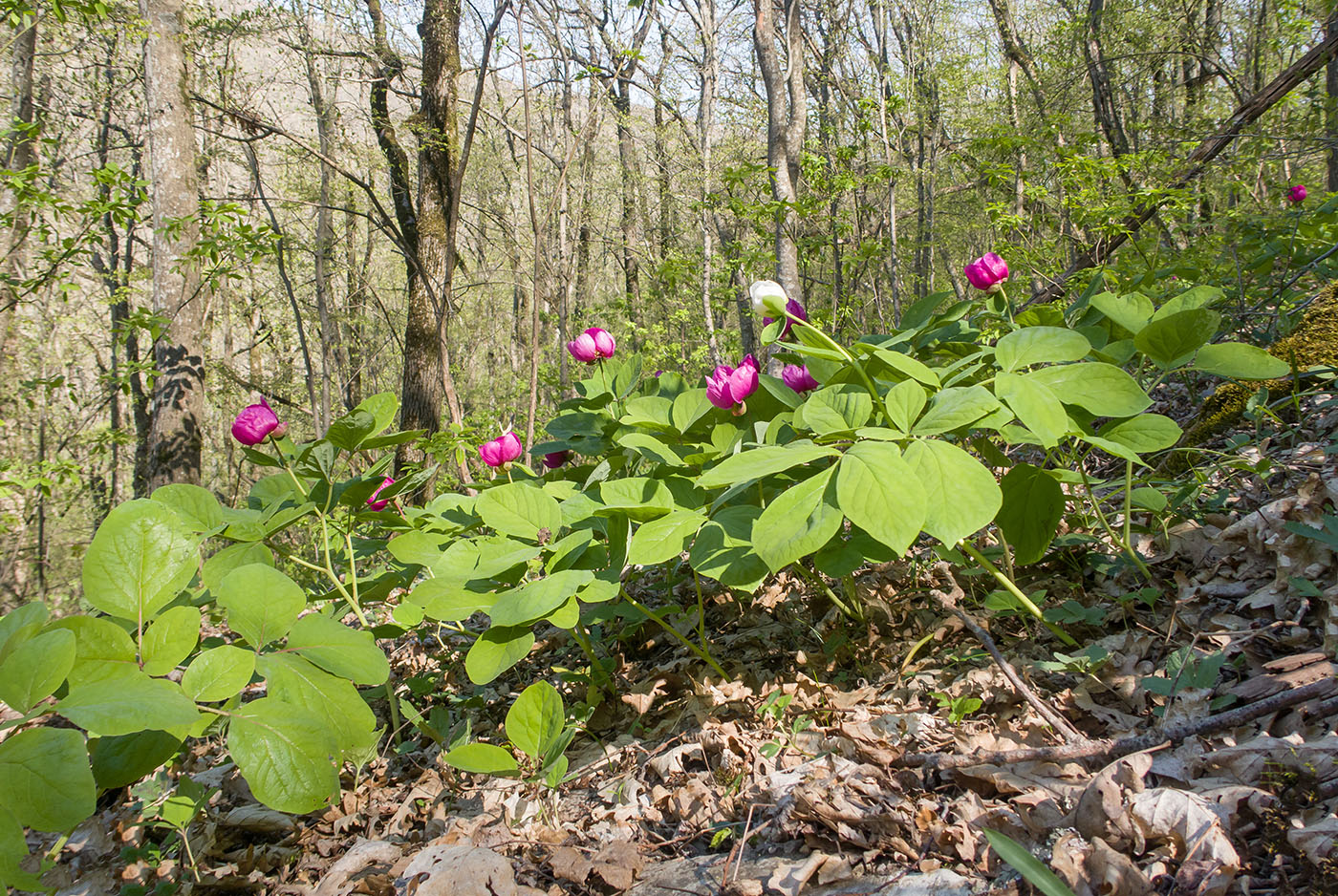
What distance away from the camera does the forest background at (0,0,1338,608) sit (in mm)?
5664

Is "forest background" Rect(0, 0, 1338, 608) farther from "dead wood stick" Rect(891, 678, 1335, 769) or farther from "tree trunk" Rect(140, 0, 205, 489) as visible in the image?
"dead wood stick" Rect(891, 678, 1335, 769)

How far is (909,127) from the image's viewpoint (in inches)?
459

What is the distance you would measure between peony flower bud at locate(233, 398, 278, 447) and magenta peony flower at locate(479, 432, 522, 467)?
508 mm

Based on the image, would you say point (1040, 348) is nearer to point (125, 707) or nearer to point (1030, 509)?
point (1030, 509)

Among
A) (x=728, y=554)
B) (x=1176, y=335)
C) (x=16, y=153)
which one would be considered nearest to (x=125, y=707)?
(x=728, y=554)

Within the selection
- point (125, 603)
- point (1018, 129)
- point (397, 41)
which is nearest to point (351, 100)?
point (397, 41)

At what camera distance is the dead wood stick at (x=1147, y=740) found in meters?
1.03

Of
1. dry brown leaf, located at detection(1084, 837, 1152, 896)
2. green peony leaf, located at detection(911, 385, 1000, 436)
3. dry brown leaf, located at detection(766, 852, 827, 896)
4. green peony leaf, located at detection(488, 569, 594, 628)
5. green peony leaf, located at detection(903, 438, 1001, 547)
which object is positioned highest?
green peony leaf, located at detection(911, 385, 1000, 436)

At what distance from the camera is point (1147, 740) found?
1.05 metres

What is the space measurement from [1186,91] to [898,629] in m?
11.8

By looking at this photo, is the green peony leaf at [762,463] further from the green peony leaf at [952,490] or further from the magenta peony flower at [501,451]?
the magenta peony flower at [501,451]

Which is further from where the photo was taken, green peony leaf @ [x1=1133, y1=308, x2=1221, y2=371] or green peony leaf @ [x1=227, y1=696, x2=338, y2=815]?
green peony leaf @ [x1=1133, y1=308, x2=1221, y2=371]

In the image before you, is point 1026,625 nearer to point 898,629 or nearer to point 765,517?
point 898,629

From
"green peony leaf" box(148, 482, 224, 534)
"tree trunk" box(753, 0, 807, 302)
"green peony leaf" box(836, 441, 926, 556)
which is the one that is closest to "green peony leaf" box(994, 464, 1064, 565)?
"green peony leaf" box(836, 441, 926, 556)
